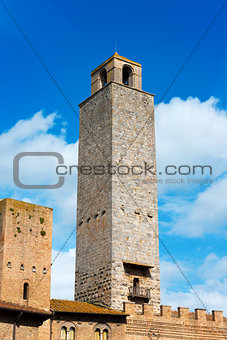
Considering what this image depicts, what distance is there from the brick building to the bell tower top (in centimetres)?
8

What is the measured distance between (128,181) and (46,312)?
12.6 m

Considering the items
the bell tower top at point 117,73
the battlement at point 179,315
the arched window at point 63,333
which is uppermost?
the bell tower top at point 117,73

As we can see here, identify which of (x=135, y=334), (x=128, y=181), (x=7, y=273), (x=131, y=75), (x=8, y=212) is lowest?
(x=135, y=334)

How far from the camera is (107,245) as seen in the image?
34188mm

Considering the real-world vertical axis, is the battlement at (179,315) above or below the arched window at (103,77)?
below

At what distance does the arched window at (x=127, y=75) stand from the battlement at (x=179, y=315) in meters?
15.8

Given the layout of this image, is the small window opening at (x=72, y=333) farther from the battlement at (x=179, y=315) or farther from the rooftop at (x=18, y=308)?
the rooftop at (x=18, y=308)

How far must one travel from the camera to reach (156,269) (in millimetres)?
35250

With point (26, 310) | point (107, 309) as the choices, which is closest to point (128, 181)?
point (107, 309)

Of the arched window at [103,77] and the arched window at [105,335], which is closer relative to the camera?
the arched window at [105,335]

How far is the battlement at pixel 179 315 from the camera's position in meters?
31.7

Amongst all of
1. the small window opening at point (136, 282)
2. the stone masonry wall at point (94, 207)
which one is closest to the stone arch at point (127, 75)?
the stone masonry wall at point (94, 207)

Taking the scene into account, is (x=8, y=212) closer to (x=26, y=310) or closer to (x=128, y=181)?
(x=26, y=310)

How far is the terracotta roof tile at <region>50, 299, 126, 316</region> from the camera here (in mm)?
28938
